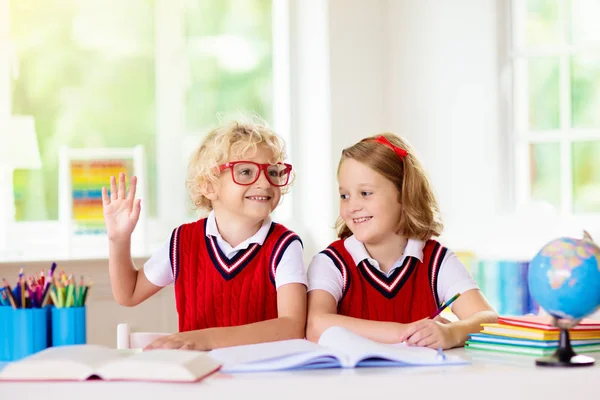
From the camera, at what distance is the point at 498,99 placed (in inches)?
155

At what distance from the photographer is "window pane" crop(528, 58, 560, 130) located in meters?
3.84

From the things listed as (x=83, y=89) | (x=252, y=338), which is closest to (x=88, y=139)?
(x=83, y=89)

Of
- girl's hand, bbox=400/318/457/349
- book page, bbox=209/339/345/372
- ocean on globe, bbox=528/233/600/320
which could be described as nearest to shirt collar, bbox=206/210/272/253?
girl's hand, bbox=400/318/457/349

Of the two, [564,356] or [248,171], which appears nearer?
[564,356]

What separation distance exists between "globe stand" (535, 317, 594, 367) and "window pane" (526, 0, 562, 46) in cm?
265

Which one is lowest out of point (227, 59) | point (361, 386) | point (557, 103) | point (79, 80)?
point (361, 386)

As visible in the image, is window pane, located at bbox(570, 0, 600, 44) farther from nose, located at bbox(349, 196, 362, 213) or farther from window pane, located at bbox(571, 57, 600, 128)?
nose, located at bbox(349, 196, 362, 213)

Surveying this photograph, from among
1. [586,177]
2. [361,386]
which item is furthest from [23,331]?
[586,177]

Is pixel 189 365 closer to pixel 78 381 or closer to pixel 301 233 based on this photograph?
pixel 78 381

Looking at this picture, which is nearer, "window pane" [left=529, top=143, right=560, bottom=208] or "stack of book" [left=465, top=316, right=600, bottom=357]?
"stack of book" [left=465, top=316, right=600, bottom=357]

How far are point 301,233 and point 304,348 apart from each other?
9.15 feet

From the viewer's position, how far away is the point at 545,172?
3.86m

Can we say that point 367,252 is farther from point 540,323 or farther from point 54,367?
point 54,367

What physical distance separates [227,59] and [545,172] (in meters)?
1.64
